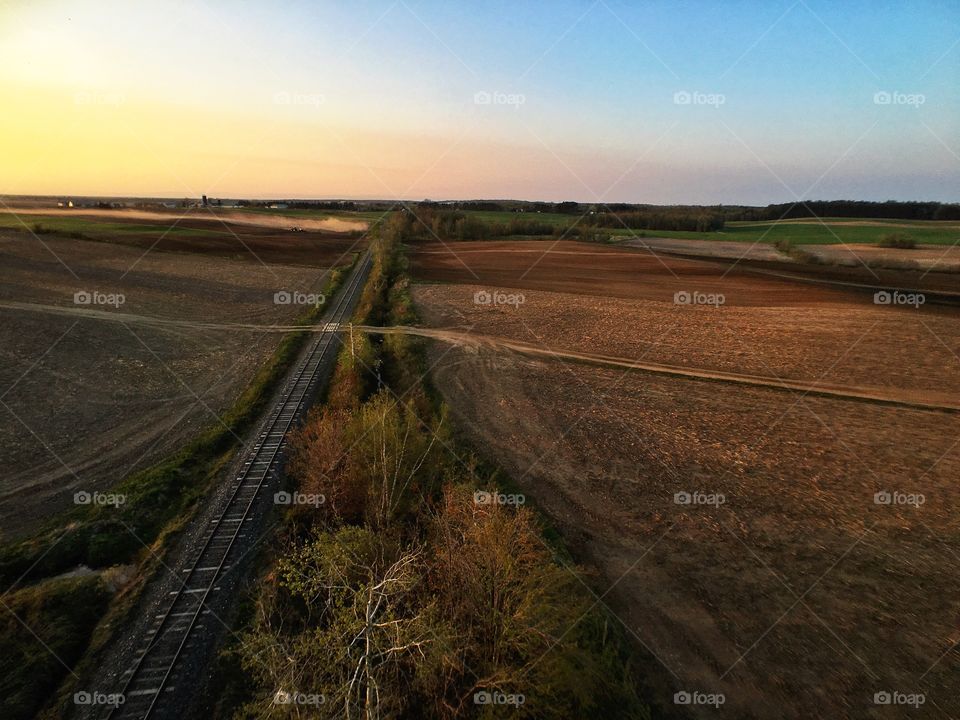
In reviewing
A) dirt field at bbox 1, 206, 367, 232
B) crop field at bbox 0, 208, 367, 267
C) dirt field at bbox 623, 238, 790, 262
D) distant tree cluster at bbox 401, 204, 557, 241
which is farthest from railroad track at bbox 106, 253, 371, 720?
dirt field at bbox 1, 206, 367, 232

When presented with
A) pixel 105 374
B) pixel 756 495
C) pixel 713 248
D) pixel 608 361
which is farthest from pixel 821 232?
pixel 105 374

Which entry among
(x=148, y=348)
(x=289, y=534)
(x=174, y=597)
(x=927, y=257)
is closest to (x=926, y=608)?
(x=289, y=534)

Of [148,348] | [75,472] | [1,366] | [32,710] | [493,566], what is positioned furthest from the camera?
[148,348]

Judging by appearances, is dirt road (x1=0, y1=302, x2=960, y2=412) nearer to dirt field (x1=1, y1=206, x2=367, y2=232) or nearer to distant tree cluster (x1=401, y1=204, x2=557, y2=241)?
distant tree cluster (x1=401, y1=204, x2=557, y2=241)

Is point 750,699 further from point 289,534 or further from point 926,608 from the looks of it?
point 289,534

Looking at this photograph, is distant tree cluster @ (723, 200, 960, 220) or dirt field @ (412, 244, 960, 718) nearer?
dirt field @ (412, 244, 960, 718)

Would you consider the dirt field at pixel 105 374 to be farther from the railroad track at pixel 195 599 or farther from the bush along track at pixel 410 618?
the bush along track at pixel 410 618

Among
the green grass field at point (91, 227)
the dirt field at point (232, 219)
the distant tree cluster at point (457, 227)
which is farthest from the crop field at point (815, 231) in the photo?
the green grass field at point (91, 227)
